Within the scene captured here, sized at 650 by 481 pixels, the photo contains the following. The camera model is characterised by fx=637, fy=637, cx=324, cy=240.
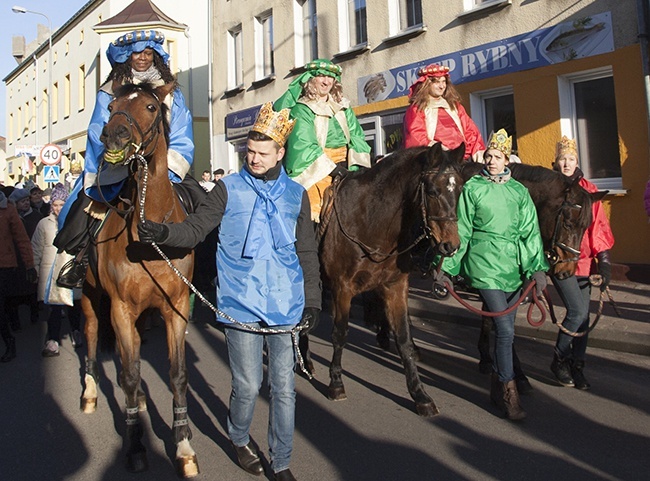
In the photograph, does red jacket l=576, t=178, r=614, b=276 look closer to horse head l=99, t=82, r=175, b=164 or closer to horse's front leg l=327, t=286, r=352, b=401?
horse's front leg l=327, t=286, r=352, b=401

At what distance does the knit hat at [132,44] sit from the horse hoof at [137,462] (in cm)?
296

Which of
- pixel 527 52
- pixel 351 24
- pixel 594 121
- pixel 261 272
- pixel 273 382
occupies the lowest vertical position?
pixel 273 382

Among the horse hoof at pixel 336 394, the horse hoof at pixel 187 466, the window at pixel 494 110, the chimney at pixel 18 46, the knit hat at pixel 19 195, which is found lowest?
the horse hoof at pixel 187 466

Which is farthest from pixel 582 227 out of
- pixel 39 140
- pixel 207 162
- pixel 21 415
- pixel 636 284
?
pixel 39 140

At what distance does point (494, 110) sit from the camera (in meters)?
13.0

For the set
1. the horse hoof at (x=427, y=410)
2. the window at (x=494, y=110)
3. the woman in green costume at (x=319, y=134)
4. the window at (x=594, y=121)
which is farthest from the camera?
the window at (x=494, y=110)

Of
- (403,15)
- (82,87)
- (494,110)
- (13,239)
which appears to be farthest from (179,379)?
(82,87)

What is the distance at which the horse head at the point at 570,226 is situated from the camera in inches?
198

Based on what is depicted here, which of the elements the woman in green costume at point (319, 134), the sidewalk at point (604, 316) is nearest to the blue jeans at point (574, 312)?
the sidewalk at point (604, 316)

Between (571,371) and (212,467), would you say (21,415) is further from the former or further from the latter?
(571,371)

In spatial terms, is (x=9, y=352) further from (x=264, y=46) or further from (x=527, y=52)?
(x=264, y=46)

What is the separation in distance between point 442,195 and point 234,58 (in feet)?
59.6

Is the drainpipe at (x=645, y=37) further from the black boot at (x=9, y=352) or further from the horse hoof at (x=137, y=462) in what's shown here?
the black boot at (x=9, y=352)

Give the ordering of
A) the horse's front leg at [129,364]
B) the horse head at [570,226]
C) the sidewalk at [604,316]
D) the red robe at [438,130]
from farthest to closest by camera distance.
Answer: the sidewalk at [604,316] → the red robe at [438,130] → the horse head at [570,226] → the horse's front leg at [129,364]
